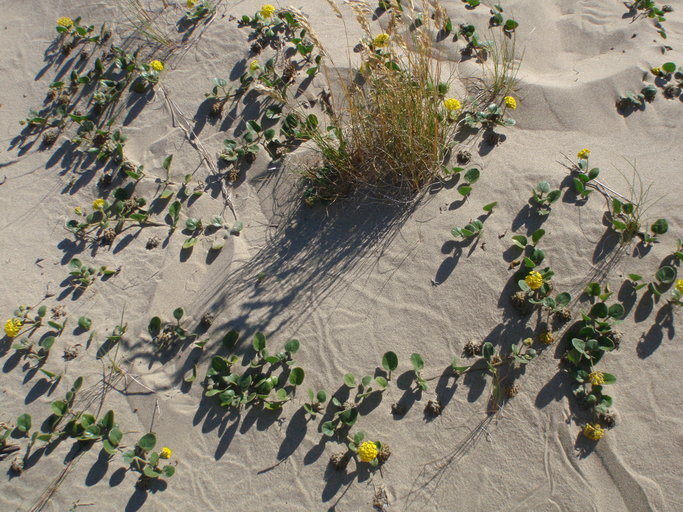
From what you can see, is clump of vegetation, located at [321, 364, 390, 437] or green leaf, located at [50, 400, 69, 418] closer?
clump of vegetation, located at [321, 364, 390, 437]

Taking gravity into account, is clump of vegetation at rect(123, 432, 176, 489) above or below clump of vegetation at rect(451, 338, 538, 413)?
below

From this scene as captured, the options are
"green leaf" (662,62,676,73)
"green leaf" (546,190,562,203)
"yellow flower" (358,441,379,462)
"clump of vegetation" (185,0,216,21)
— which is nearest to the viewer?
"yellow flower" (358,441,379,462)

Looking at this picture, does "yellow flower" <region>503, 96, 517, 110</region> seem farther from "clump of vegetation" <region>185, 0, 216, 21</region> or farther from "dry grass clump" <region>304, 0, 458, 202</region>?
"clump of vegetation" <region>185, 0, 216, 21</region>

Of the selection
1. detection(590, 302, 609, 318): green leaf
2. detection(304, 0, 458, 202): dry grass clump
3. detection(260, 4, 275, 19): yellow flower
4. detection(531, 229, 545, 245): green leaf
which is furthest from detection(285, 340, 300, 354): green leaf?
detection(260, 4, 275, 19): yellow flower

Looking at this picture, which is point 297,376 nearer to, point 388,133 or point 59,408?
point 59,408

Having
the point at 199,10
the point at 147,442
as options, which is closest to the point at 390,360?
the point at 147,442

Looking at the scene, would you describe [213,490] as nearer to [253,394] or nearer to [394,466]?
[253,394]

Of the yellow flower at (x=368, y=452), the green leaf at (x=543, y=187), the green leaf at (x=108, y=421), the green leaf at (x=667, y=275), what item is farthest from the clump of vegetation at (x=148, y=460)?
the green leaf at (x=667, y=275)

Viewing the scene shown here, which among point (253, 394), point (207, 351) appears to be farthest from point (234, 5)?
point (253, 394)
